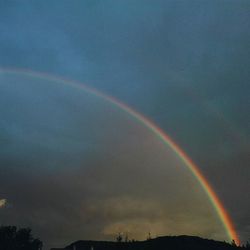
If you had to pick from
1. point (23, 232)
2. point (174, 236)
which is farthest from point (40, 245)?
point (174, 236)

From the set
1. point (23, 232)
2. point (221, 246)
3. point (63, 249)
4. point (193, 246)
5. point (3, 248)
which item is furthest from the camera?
point (23, 232)

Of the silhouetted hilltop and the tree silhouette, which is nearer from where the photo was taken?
the silhouetted hilltop

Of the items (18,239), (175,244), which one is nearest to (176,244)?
(175,244)

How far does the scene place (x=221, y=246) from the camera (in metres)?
64.2

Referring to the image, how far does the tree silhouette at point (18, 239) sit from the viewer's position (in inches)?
3726

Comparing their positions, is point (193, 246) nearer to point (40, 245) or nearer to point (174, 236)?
point (174, 236)

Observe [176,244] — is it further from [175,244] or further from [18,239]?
[18,239]

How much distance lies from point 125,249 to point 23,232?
4218 centimetres

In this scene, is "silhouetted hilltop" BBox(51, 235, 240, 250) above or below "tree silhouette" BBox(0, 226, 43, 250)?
below

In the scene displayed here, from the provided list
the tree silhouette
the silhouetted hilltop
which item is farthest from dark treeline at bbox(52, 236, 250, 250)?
the tree silhouette

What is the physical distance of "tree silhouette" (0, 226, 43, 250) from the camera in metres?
94.6

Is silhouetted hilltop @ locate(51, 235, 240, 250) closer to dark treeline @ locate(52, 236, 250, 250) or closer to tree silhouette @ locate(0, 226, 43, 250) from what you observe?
dark treeline @ locate(52, 236, 250, 250)

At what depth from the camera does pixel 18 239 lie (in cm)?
9712

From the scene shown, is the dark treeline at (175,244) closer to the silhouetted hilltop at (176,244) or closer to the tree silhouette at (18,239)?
the silhouetted hilltop at (176,244)
